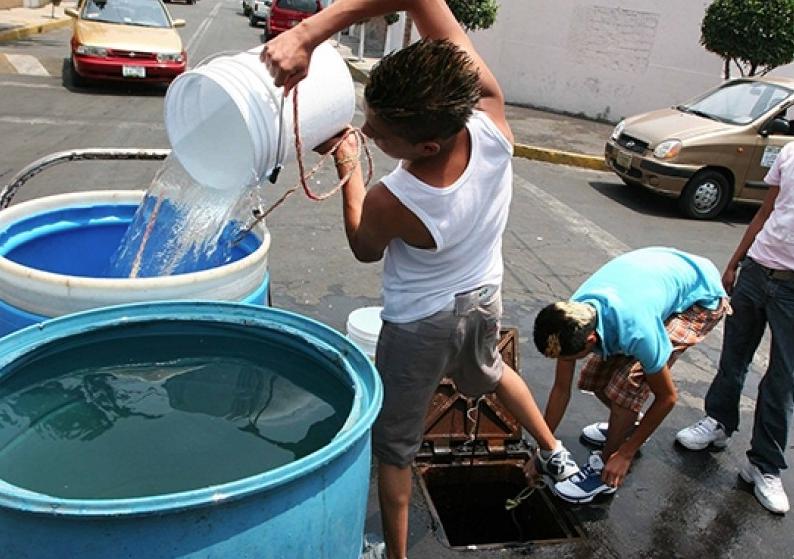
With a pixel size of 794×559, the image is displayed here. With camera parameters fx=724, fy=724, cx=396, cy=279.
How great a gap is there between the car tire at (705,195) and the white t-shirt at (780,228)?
546cm

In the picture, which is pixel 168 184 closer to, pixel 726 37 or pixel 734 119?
pixel 734 119

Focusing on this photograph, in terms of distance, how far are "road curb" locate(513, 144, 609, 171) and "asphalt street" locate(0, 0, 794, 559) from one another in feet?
0.81

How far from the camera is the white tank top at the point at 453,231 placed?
1.98m

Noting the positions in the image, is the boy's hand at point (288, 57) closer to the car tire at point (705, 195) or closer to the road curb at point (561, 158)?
the car tire at point (705, 195)

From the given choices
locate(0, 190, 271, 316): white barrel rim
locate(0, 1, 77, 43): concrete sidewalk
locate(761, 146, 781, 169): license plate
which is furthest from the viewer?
locate(0, 1, 77, 43): concrete sidewalk

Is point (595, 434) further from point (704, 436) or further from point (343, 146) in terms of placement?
point (343, 146)

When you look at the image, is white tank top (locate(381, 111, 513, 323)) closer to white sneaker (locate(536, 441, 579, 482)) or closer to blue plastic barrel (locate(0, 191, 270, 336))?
blue plastic barrel (locate(0, 191, 270, 336))

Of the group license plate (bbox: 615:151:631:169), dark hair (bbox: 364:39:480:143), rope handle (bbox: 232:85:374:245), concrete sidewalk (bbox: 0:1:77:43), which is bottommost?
Result: concrete sidewalk (bbox: 0:1:77:43)

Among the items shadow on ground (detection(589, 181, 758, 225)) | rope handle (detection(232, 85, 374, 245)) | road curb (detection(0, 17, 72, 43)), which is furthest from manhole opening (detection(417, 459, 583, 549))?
road curb (detection(0, 17, 72, 43))

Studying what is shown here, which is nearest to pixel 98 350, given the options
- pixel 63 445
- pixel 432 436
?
pixel 63 445

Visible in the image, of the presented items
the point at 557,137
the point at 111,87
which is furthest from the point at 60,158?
the point at 557,137

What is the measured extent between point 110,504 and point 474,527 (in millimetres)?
2420

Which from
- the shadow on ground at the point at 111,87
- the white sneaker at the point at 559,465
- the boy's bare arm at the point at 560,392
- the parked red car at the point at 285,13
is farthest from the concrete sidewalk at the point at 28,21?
the white sneaker at the point at 559,465

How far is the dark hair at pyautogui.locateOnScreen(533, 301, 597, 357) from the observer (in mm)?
2689
